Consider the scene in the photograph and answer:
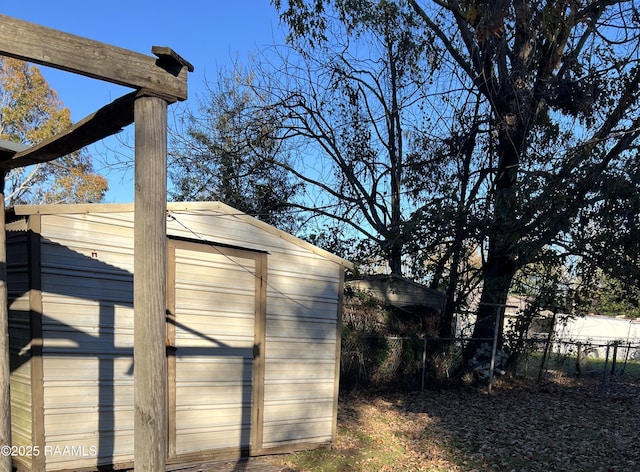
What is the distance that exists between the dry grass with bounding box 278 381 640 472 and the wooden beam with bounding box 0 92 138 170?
13.9 feet

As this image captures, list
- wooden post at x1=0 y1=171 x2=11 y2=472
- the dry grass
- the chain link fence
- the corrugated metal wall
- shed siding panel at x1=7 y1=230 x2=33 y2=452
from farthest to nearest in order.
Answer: the chain link fence, the dry grass, the corrugated metal wall, shed siding panel at x1=7 y1=230 x2=33 y2=452, wooden post at x1=0 y1=171 x2=11 y2=472

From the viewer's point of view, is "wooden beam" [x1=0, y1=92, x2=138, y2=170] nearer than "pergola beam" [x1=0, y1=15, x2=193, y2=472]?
No

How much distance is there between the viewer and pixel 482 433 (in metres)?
7.44

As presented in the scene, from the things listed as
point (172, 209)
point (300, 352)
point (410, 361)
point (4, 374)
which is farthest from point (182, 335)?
point (410, 361)

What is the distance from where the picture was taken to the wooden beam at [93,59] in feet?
7.53

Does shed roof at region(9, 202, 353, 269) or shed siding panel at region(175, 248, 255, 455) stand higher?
shed roof at region(9, 202, 353, 269)

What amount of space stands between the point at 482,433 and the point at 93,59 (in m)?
7.41

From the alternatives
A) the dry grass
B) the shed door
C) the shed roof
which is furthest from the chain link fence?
the shed door

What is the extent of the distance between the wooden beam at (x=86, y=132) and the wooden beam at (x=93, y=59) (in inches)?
5.2

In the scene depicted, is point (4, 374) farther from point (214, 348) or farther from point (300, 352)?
point (300, 352)

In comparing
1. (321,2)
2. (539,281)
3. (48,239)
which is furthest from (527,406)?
(321,2)

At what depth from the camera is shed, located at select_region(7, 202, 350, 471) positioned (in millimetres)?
4449

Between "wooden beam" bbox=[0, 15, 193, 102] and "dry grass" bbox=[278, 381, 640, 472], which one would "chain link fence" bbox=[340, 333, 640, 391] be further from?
"wooden beam" bbox=[0, 15, 193, 102]

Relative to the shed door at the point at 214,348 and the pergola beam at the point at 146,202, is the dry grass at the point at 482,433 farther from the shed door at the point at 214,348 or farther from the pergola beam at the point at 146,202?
the pergola beam at the point at 146,202
